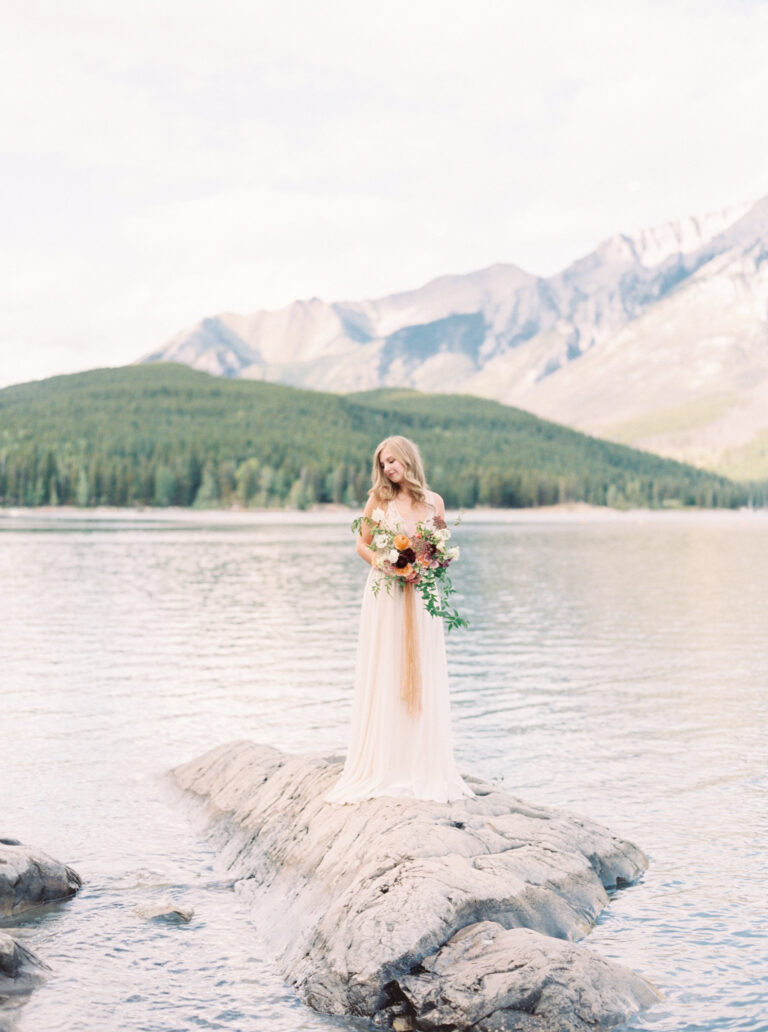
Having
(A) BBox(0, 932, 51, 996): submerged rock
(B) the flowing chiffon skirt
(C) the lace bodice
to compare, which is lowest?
(A) BBox(0, 932, 51, 996): submerged rock

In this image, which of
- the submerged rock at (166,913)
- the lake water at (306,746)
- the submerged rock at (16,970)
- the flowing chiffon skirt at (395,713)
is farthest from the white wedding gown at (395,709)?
the submerged rock at (16,970)

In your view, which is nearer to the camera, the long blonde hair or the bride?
the long blonde hair

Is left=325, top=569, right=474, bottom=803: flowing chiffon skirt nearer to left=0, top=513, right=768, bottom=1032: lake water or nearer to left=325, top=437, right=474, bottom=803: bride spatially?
left=325, top=437, right=474, bottom=803: bride

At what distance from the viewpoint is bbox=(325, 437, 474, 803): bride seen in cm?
1288

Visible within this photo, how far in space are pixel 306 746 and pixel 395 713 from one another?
945cm

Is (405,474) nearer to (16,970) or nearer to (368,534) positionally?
(368,534)

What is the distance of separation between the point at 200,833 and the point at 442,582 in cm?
605

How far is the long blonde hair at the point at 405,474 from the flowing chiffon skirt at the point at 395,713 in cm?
100

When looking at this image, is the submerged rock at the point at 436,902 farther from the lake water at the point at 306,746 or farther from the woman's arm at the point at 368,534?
the woman's arm at the point at 368,534

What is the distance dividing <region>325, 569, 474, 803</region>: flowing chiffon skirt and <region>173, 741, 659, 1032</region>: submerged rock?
35 centimetres

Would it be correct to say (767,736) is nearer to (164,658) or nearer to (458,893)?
(458,893)

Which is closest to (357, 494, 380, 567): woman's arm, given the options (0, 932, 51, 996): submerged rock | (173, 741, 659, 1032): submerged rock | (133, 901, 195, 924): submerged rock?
(173, 741, 659, 1032): submerged rock

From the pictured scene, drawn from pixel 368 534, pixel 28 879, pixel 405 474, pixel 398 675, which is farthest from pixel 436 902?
pixel 28 879

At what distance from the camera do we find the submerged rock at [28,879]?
1270 cm
